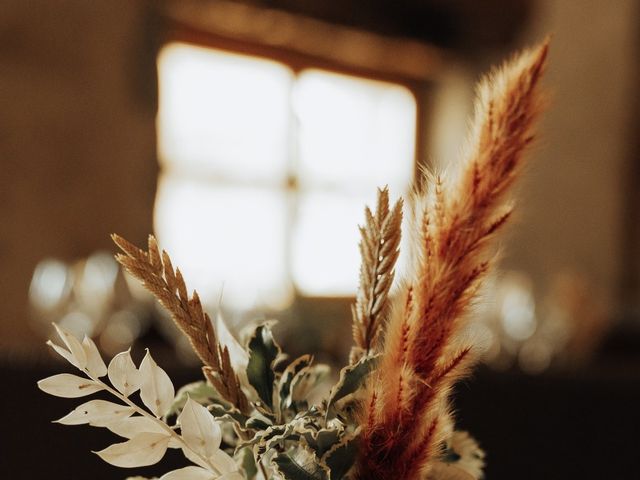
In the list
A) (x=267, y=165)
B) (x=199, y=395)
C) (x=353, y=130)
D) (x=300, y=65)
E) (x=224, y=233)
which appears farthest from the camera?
(x=353, y=130)

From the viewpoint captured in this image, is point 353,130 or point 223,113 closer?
point 223,113

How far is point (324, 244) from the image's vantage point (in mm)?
5812

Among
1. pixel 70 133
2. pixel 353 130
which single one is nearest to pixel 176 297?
pixel 70 133

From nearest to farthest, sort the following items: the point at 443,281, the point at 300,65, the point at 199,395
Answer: the point at 443,281 → the point at 199,395 → the point at 300,65

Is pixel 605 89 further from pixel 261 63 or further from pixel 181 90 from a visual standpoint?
pixel 181 90

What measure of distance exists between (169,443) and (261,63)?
5.39 m

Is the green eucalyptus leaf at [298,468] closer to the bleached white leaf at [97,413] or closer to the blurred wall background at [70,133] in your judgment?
the bleached white leaf at [97,413]

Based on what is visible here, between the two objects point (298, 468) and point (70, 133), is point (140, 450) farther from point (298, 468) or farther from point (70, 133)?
point (70, 133)

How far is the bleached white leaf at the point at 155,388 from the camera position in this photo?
40 cm

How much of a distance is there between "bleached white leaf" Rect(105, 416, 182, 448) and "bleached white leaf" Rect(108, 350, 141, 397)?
0.02 m

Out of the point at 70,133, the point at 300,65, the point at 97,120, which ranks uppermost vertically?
the point at 300,65

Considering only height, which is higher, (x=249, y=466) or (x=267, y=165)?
(x=267, y=165)

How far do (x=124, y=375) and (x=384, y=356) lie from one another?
0.14 metres

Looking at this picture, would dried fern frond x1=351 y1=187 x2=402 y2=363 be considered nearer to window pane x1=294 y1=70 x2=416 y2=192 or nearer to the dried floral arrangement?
the dried floral arrangement
